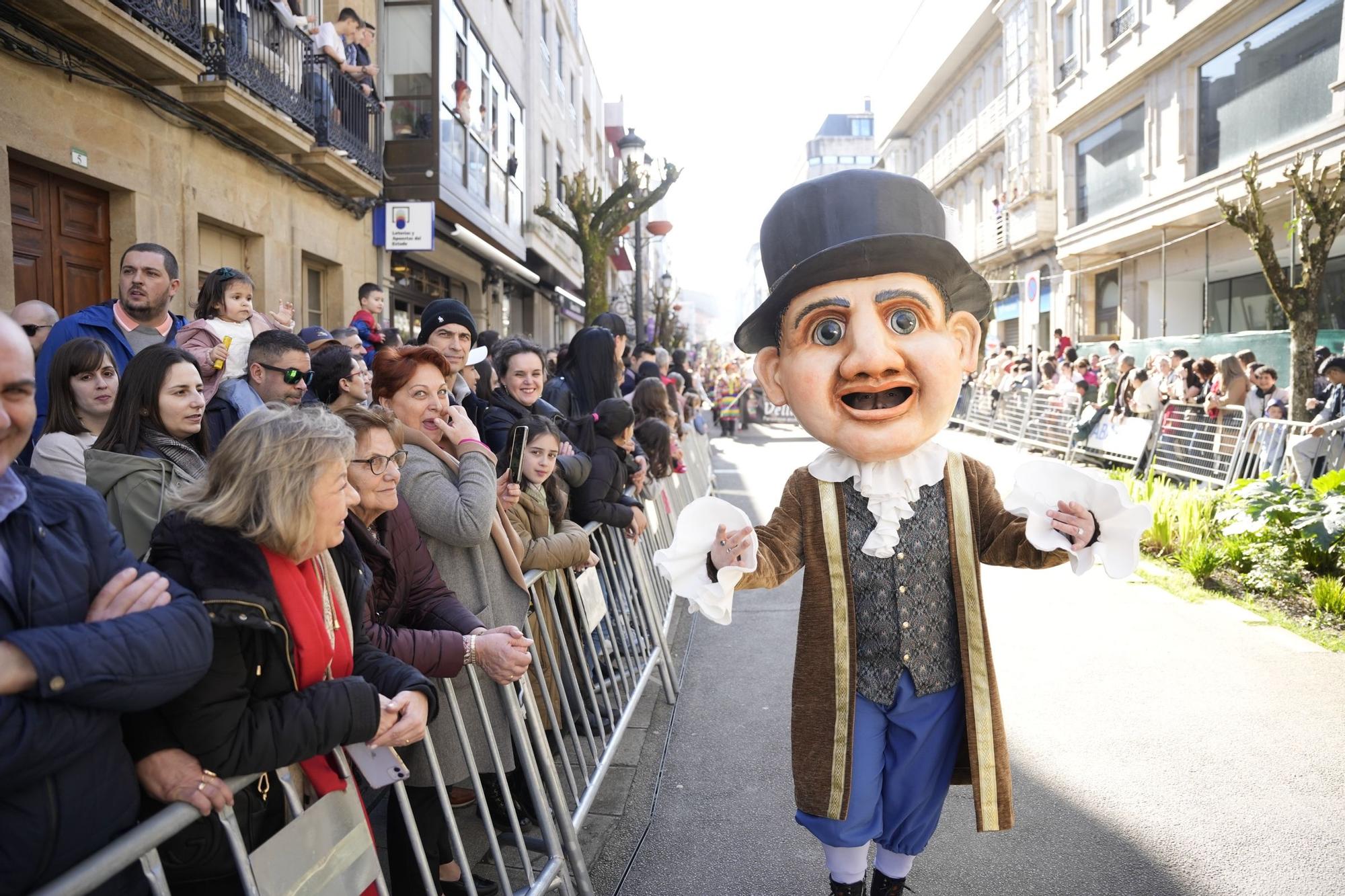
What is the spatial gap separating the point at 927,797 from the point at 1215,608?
4601mm

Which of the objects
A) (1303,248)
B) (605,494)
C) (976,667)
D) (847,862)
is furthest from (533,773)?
(1303,248)

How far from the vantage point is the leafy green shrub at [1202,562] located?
671 centimetres

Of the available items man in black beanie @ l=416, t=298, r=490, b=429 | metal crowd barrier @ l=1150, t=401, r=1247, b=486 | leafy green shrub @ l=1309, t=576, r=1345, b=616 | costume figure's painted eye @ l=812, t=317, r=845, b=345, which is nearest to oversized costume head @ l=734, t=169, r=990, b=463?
costume figure's painted eye @ l=812, t=317, r=845, b=345

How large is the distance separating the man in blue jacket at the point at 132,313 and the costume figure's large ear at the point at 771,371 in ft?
9.34

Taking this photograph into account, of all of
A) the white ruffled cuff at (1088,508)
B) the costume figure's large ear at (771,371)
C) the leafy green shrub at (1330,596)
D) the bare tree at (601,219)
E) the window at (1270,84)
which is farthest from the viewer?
the window at (1270,84)

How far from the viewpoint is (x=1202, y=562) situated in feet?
22.0

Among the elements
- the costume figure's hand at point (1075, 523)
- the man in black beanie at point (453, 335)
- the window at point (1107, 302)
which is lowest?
the costume figure's hand at point (1075, 523)

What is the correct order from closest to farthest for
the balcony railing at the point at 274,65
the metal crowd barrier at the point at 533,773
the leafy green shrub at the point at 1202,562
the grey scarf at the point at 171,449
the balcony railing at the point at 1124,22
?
1. the metal crowd barrier at the point at 533,773
2. the grey scarf at the point at 171,449
3. the leafy green shrub at the point at 1202,562
4. the balcony railing at the point at 274,65
5. the balcony railing at the point at 1124,22

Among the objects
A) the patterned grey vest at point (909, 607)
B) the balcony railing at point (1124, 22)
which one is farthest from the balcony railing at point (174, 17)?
the balcony railing at point (1124, 22)

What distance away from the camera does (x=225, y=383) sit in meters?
3.75

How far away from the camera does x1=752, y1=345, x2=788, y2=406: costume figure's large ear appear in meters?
2.78

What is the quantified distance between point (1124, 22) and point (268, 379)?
2257cm

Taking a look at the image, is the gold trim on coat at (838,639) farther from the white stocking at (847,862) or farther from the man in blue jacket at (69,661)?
the man in blue jacket at (69,661)

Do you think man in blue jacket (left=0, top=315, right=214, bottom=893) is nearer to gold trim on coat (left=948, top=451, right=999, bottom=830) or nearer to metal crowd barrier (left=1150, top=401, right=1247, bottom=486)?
gold trim on coat (left=948, top=451, right=999, bottom=830)
